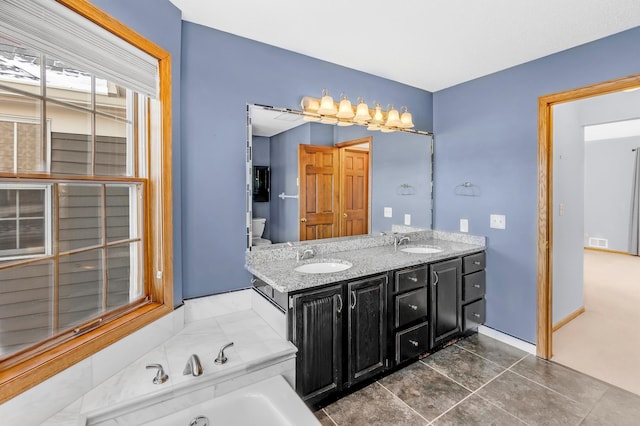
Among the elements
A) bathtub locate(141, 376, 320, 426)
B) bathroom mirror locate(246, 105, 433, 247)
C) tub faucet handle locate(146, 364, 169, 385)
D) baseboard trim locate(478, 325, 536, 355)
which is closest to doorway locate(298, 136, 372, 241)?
bathroom mirror locate(246, 105, 433, 247)

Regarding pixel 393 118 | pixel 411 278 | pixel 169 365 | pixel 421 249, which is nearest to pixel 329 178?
pixel 393 118

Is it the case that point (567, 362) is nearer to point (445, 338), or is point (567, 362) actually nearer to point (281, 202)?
point (445, 338)

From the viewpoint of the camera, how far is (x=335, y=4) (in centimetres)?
180

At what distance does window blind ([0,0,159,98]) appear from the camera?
1.09m

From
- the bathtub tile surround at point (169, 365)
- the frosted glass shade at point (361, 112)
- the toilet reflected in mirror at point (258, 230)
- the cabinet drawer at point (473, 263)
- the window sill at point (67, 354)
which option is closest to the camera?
the window sill at point (67, 354)

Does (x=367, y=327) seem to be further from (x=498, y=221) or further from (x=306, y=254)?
(x=498, y=221)

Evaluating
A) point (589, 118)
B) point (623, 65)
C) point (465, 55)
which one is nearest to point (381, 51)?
point (465, 55)

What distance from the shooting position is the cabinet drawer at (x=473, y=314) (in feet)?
9.11

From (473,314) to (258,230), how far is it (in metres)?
2.16

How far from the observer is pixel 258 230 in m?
2.23

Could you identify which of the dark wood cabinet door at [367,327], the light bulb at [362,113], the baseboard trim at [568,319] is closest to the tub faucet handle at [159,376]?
the dark wood cabinet door at [367,327]

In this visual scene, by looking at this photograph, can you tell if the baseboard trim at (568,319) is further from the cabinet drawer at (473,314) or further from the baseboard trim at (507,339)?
the cabinet drawer at (473,314)

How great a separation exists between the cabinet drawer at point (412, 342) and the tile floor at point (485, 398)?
136 millimetres

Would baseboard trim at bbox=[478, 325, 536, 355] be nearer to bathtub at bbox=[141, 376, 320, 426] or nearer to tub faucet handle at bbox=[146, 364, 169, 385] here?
bathtub at bbox=[141, 376, 320, 426]
